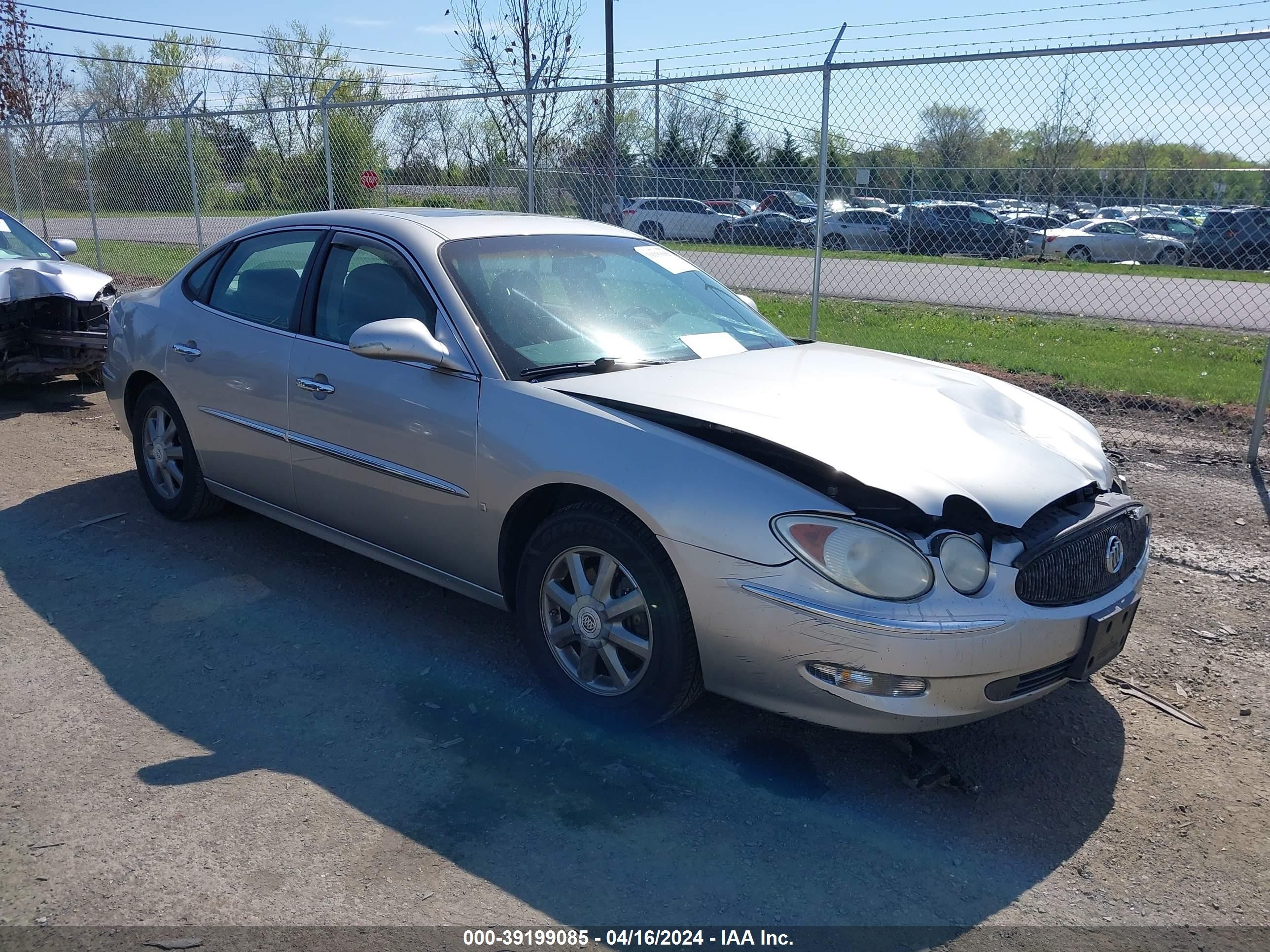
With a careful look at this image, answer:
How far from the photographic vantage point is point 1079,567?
126 inches

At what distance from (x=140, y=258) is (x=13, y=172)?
2529mm

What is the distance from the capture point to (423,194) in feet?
38.2

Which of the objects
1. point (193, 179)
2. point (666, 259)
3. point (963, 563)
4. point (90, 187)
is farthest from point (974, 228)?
point (90, 187)

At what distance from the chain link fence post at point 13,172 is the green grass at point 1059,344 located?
12.5m

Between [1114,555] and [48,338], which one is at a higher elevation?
[48,338]

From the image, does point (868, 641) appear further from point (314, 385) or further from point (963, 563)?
point (314, 385)

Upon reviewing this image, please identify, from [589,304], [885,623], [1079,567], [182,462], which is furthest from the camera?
A: [182,462]

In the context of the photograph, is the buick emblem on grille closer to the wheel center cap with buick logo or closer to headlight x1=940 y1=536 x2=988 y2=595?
headlight x1=940 y1=536 x2=988 y2=595

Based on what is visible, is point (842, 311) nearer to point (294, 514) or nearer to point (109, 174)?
Result: point (294, 514)

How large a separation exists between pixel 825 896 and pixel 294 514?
3.01 m

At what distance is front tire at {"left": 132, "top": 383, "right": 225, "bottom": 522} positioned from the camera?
5.34 m

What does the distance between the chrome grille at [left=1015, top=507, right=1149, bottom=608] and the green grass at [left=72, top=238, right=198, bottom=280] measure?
1456 centimetres

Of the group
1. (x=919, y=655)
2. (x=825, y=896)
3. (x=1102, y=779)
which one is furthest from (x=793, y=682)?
(x=1102, y=779)

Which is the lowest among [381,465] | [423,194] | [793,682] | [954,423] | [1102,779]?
[1102,779]
